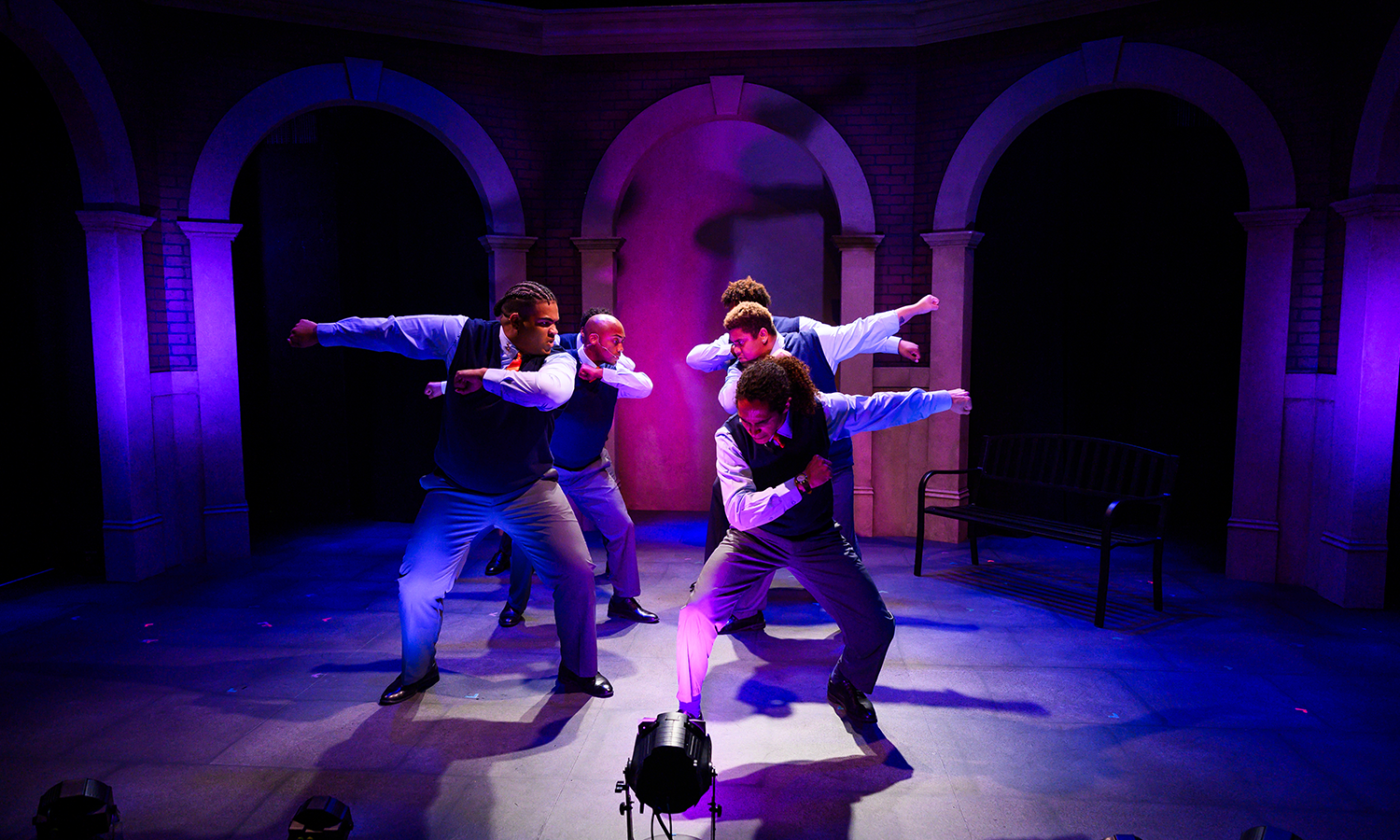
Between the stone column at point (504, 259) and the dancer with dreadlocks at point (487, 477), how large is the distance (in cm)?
332

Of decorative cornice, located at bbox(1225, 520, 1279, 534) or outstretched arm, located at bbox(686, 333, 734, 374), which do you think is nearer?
outstretched arm, located at bbox(686, 333, 734, 374)

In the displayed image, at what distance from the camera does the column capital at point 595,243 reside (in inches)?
287

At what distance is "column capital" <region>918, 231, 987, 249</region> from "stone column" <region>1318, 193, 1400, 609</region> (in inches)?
91.4

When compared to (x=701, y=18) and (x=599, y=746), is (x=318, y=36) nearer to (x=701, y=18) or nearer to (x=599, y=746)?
(x=701, y=18)

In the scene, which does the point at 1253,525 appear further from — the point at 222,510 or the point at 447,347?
the point at 222,510

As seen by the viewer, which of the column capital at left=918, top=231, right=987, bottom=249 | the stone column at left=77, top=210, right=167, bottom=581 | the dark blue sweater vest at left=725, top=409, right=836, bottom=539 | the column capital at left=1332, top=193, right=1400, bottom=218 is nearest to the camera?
the dark blue sweater vest at left=725, top=409, right=836, bottom=539

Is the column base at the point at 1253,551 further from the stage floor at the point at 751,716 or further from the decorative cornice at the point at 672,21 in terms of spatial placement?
the decorative cornice at the point at 672,21

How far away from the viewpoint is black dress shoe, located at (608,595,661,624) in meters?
5.07

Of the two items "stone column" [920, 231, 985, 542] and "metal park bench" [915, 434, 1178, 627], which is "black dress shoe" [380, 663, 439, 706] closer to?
"metal park bench" [915, 434, 1178, 627]

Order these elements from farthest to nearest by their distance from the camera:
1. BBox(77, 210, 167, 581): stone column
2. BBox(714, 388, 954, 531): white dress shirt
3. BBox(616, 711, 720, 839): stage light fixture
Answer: BBox(77, 210, 167, 581): stone column
BBox(714, 388, 954, 531): white dress shirt
BBox(616, 711, 720, 839): stage light fixture

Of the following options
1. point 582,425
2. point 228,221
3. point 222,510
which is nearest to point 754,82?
point 582,425

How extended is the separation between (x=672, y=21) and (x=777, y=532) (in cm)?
523

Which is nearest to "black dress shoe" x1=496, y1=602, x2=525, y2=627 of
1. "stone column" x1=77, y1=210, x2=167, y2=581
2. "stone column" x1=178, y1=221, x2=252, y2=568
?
"stone column" x1=178, y1=221, x2=252, y2=568

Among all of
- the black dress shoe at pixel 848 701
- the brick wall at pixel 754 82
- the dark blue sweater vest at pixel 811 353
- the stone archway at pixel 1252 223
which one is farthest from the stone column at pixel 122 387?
the stone archway at pixel 1252 223
